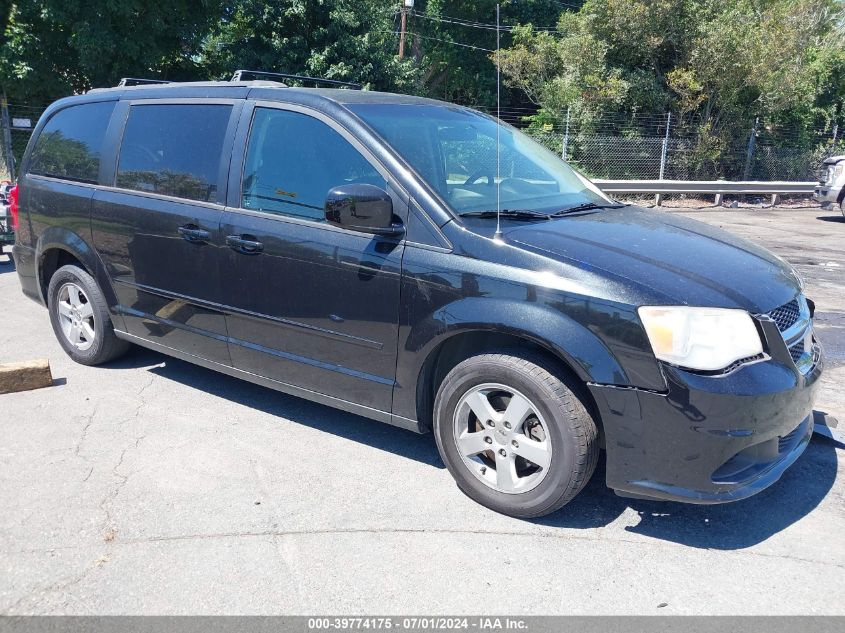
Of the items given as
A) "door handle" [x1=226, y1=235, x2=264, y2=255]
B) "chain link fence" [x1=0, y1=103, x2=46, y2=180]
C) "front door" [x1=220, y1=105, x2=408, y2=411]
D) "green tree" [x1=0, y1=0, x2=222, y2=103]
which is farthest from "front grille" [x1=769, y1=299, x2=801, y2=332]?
"green tree" [x1=0, y1=0, x2=222, y2=103]

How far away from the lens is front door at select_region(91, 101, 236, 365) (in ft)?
14.0

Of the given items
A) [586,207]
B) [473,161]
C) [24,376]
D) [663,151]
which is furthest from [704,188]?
[24,376]

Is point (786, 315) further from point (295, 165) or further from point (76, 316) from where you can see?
point (76, 316)

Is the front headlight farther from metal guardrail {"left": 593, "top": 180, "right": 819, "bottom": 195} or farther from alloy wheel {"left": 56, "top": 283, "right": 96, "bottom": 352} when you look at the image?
metal guardrail {"left": 593, "top": 180, "right": 819, "bottom": 195}

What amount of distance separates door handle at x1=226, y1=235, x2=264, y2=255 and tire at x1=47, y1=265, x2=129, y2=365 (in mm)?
1539

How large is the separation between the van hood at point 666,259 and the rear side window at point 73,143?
318 centimetres

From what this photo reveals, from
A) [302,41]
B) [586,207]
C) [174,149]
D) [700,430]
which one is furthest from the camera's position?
[302,41]

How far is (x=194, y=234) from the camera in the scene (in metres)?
4.24

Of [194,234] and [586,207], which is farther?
[194,234]

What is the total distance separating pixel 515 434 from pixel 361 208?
1.27m

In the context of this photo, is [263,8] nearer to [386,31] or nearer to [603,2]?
[386,31]

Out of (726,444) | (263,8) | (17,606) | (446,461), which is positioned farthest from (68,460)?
(263,8)

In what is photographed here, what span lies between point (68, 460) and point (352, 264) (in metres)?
1.89

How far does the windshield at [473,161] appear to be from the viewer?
147 inches
